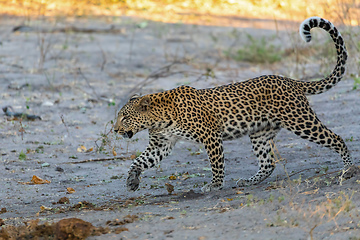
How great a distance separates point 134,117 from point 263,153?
1.71 meters

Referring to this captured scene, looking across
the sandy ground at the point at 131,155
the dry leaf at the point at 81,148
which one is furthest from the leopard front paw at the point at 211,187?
the dry leaf at the point at 81,148

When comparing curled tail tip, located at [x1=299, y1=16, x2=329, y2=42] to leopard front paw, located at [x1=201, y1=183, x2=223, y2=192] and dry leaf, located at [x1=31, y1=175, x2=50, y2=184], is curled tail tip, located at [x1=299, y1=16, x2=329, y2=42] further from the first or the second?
dry leaf, located at [x1=31, y1=175, x2=50, y2=184]

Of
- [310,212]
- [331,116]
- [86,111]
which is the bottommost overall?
[86,111]

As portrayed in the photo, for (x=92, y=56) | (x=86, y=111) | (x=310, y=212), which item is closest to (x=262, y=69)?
(x=92, y=56)

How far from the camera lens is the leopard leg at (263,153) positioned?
7223mm

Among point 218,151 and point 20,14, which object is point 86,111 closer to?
point 218,151

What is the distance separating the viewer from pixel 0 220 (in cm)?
535

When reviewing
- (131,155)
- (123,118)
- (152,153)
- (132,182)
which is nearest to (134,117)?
(123,118)

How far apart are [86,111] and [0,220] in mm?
5578

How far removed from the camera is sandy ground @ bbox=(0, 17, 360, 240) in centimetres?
487

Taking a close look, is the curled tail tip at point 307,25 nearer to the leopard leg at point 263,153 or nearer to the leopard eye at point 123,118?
the leopard leg at point 263,153

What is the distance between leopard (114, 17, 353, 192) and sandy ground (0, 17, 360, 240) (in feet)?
1.31

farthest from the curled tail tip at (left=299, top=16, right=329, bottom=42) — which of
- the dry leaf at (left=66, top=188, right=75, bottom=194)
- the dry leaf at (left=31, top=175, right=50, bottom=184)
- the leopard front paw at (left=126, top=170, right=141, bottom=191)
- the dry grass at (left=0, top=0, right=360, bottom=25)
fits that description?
the dry grass at (left=0, top=0, right=360, bottom=25)

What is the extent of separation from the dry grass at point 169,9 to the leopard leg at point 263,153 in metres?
10.3
